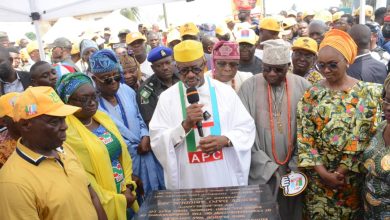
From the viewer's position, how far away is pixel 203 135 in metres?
2.95

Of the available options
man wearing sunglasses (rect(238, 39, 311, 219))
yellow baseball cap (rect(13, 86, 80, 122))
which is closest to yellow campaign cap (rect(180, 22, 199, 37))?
man wearing sunglasses (rect(238, 39, 311, 219))

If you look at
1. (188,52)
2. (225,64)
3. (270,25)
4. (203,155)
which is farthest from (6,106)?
(270,25)

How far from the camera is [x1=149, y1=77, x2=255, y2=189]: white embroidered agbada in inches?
A: 121

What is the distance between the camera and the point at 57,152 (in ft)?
7.77

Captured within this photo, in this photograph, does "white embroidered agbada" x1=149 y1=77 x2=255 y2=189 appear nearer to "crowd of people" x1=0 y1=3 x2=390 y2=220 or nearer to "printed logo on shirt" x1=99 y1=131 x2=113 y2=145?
"crowd of people" x1=0 y1=3 x2=390 y2=220

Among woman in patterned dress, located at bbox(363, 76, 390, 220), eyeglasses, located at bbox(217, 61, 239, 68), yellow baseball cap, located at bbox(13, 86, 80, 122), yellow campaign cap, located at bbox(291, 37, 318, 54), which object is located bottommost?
woman in patterned dress, located at bbox(363, 76, 390, 220)

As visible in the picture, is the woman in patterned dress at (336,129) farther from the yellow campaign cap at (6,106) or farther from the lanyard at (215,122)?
the yellow campaign cap at (6,106)

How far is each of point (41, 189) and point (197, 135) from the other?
1.43 metres

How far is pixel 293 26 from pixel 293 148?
770 centimetres

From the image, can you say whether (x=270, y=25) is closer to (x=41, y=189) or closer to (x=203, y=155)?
(x=203, y=155)

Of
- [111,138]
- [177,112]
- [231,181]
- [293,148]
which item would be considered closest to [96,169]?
[111,138]

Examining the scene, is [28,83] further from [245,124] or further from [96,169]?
[245,124]

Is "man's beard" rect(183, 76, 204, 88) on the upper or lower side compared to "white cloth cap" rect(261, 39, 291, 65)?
lower

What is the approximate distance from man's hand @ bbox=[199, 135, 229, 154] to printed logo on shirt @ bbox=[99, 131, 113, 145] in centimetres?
77
